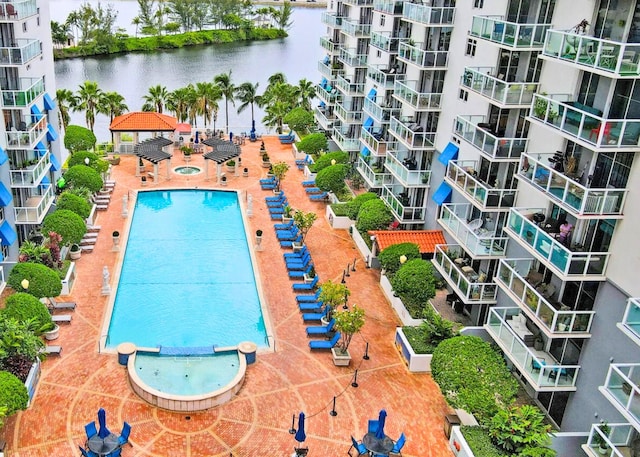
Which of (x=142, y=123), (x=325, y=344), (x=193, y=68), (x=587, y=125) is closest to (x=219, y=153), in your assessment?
(x=142, y=123)

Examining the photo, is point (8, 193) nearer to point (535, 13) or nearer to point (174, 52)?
point (535, 13)

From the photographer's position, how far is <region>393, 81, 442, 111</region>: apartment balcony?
114 feet

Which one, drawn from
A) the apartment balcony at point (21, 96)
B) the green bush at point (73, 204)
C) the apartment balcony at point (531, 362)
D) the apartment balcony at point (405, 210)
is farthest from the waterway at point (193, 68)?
the apartment balcony at point (531, 362)

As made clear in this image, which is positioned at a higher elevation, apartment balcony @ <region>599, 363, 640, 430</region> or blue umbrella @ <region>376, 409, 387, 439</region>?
apartment balcony @ <region>599, 363, 640, 430</region>

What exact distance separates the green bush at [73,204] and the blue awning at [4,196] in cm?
389

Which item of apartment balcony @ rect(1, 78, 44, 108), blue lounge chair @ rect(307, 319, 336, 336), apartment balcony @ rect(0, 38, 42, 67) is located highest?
apartment balcony @ rect(0, 38, 42, 67)

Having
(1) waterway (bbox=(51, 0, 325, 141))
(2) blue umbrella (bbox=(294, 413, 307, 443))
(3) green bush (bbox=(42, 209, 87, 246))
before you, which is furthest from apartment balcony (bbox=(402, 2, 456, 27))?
(1) waterway (bbox=(51, 0, 325, 141))

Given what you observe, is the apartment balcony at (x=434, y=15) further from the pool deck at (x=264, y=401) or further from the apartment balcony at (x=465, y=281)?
the pool deck at (x=264, y=401)

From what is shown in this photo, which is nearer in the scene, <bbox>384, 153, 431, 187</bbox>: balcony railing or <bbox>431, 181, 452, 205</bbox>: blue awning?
<bbox>431, 181, 452, 205</bbox>: blue awning

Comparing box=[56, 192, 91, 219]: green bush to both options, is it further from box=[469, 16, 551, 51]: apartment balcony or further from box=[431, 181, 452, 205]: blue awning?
box=[469, 16, 551, 51]: apartment balcony

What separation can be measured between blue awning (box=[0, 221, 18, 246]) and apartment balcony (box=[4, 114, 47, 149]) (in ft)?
13.9

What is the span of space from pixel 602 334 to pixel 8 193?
27.8 m

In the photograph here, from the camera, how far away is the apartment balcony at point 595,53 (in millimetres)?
18766

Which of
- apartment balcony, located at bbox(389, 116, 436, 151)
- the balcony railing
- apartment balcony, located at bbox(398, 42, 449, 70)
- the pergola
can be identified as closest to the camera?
apartment balcony, located at bbox(398, 42, 449, 70)
